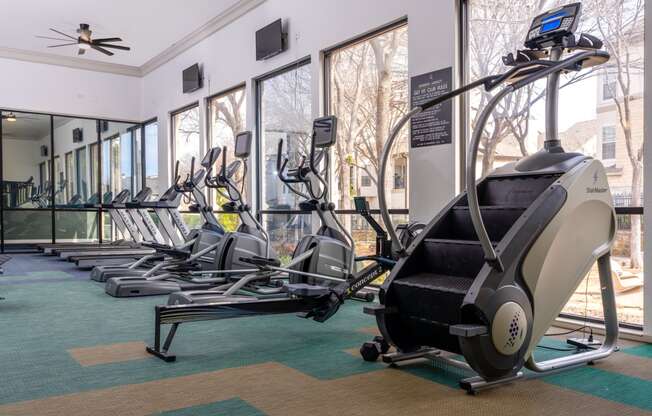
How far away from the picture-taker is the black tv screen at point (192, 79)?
9.42 metres

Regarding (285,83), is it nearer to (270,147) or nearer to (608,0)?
(270,147)

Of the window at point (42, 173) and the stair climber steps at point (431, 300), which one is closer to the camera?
the stair climber steps at point (431, 300)

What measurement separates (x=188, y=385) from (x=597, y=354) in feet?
7.42

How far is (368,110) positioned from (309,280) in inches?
89.2

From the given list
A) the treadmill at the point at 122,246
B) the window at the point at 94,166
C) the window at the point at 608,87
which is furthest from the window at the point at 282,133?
the window at the point at 94,166

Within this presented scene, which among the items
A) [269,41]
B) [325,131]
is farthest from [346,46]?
[325,131]

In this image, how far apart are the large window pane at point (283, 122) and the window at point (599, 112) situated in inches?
107

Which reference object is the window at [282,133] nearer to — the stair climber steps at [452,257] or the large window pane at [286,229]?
the large window pane at [286,229]

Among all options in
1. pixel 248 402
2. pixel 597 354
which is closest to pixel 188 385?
pixel 248 402

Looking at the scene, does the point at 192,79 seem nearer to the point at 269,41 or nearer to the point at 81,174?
the point at 269,41

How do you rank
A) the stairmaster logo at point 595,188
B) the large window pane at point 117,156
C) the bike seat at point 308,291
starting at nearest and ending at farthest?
1. the stairmaster logo at point 595,188
2. the bike seat at point 308,291
3. the large window pane at point 117,156

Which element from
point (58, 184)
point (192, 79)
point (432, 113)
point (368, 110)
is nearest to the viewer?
point (432, 113)

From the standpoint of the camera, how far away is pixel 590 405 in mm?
2514

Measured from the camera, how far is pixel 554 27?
126 inches
